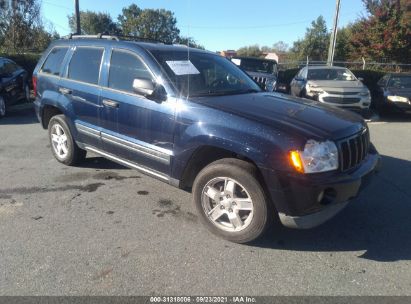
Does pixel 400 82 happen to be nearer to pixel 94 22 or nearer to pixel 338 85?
pixel 338 85

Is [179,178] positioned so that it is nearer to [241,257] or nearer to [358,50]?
[241,257]

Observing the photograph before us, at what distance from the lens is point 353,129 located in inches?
155

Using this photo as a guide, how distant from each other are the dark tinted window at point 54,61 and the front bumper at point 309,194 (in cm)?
384

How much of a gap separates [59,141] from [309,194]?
4092 mm

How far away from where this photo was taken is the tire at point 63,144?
5821 mm

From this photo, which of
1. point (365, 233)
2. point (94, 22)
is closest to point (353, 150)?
point (365, 233)

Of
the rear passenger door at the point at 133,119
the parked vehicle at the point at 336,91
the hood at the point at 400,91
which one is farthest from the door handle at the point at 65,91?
the hood at the point at 400,91

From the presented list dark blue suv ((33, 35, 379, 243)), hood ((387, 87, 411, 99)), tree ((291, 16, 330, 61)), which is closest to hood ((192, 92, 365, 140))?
dark blue suv ((33, 35, 379, 243))

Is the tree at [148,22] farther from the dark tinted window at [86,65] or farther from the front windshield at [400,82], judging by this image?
the dark tinted window at [86,65]

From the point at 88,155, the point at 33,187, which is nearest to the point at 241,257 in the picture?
the point at 33,187

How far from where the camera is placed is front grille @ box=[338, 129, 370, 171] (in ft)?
11.9

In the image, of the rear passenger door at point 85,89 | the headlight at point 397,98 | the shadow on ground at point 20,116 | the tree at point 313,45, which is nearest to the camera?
the rear passenger door at point 85,89

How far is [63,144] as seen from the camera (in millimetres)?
6059

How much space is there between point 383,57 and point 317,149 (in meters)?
27.7
